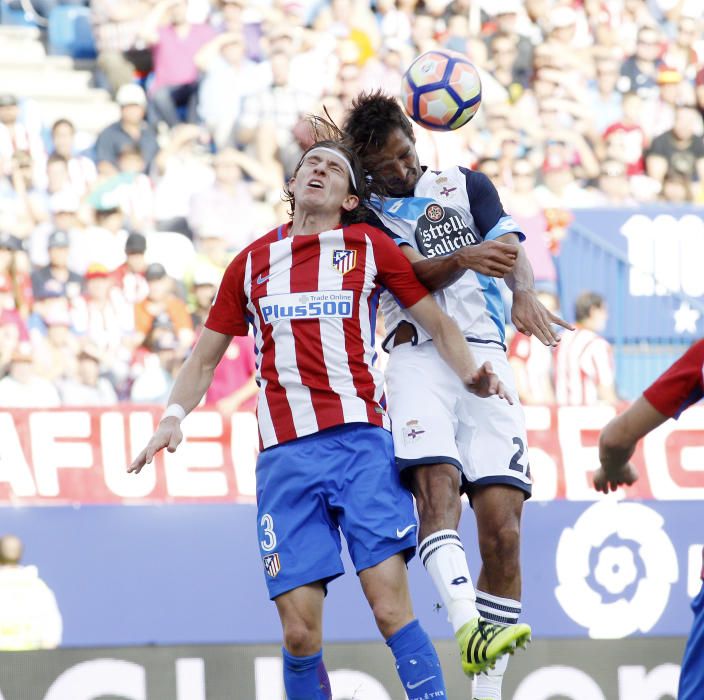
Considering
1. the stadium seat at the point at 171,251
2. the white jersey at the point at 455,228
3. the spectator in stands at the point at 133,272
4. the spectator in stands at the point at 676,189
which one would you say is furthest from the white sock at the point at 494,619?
the spectator in stands at the point at 676,189

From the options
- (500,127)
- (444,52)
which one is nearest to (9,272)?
(500,127)

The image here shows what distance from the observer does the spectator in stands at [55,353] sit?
10312 millimetres

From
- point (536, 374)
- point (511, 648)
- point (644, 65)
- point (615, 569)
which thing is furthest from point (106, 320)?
point (511, 648)

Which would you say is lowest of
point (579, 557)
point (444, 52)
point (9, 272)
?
point (579, 557)

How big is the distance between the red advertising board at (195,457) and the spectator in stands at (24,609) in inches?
17.7

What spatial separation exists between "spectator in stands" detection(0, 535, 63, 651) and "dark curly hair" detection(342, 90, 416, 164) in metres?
2.97

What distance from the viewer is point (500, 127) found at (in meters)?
13.0

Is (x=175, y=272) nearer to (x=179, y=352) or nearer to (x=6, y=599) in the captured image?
(x=179, y=352)

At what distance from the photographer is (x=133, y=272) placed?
11055 millimetres

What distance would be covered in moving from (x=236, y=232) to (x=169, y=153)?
112cm

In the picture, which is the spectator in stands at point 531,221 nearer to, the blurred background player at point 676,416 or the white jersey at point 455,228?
the white jersey at point 455,228

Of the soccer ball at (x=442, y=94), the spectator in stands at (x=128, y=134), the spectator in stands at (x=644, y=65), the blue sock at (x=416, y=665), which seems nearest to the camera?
the blue sock at (x=416, y=665)

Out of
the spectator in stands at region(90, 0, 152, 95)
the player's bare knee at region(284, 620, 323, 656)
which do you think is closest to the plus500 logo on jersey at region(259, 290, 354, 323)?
the player's bare knee at region(284, 620, 323, 656)

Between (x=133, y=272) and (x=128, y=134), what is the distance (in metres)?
1.71
